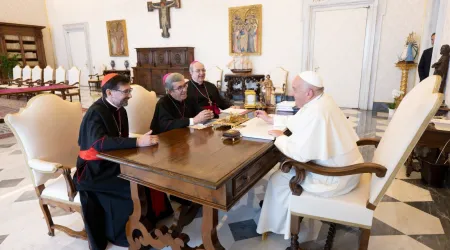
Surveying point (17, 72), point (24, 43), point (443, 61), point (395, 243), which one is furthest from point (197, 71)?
point (24, 43)

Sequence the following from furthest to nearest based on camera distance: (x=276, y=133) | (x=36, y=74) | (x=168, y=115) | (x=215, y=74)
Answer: (x=36, y=74) < (x=215, y=74) < (x=168, y=115) < (x=276, y=133)

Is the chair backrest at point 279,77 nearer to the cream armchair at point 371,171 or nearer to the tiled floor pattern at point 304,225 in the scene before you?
the tiled floor pattern at point 304,225

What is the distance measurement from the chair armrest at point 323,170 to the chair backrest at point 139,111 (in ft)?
5.06

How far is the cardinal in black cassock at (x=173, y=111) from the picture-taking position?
218 cm

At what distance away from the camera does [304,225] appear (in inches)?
85.5

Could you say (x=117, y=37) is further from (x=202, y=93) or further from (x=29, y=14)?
(x=202, y=93)

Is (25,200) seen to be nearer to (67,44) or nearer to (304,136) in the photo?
(304,136)

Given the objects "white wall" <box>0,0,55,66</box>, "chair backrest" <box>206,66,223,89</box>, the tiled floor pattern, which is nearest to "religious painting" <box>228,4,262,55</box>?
"chair backrest" <box>206,66,223,89</box>

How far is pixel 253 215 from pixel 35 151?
66.6 inches

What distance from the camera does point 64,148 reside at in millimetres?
2125

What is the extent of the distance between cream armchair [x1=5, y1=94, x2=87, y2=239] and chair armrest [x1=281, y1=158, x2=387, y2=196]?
1.39 m

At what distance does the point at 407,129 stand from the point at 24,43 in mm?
13331

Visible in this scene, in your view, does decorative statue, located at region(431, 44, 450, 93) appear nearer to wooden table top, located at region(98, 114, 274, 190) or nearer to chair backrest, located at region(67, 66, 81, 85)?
wooden table top, located at region(98, 114, 274, 190)

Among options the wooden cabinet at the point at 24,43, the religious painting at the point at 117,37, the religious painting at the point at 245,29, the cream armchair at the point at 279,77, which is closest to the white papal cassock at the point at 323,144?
the cream armchair at the point at 279,77
